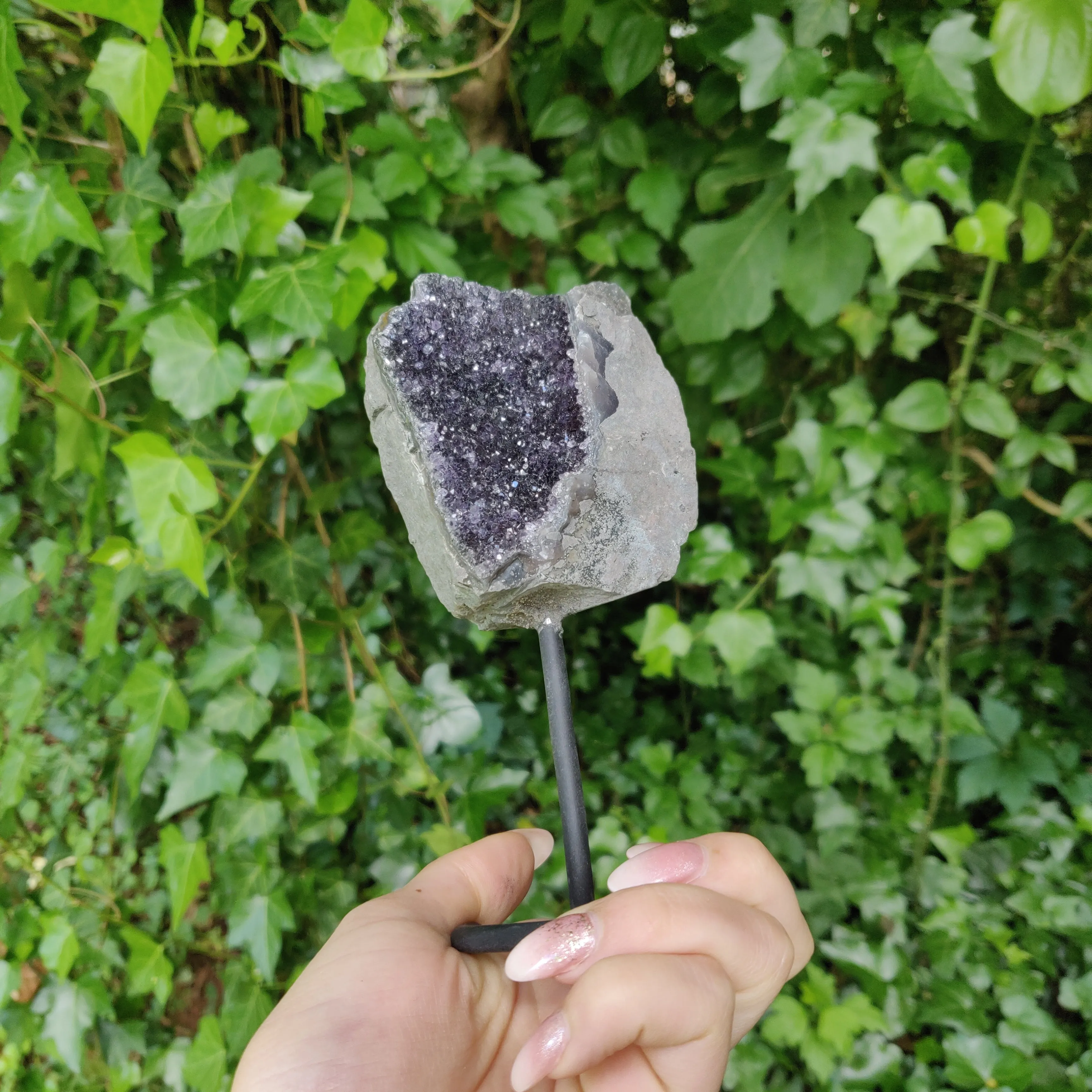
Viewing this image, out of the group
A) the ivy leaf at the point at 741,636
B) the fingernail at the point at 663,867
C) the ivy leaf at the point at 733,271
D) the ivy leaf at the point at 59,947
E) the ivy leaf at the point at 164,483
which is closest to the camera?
the fingernail at the point at 663,867

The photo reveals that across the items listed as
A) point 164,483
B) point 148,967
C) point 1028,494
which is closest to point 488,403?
point 164,483

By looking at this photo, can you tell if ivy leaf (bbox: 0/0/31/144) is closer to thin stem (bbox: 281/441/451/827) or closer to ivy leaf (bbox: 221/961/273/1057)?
thin stem (bbox: 281/441/451/827)

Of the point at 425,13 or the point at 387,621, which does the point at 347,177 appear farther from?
the point at 387,621

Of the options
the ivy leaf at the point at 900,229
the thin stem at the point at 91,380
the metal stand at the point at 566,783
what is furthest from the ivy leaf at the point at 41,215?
the ivy leaf at the point at 900,229

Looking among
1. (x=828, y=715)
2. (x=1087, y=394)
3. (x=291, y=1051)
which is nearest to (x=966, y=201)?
(x=1087, y=394)

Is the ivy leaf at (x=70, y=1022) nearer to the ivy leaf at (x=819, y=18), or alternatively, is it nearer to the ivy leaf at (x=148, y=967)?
the ivy leaf at (x=148, y=967)

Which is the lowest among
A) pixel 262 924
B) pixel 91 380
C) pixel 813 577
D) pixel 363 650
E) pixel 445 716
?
pixel 262 924

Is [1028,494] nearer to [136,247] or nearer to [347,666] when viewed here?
[347,666]
